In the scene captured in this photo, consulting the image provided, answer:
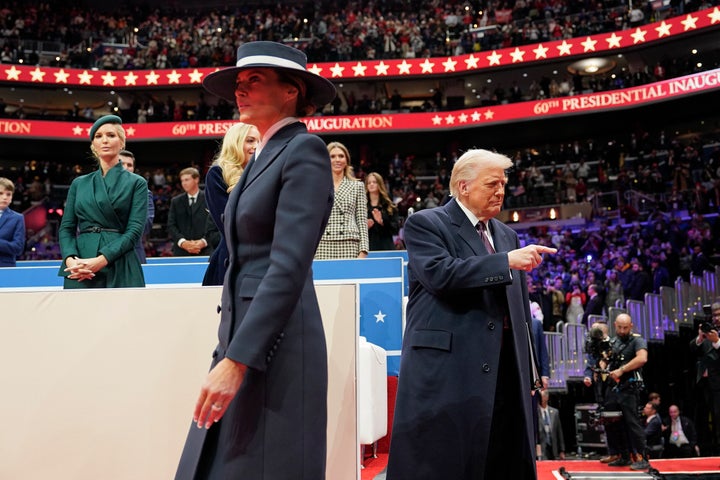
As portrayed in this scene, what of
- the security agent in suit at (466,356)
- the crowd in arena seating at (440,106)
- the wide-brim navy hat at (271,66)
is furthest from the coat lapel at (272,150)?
the crowd in arena seating at (440,106)

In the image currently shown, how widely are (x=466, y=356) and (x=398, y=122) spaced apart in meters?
23.1

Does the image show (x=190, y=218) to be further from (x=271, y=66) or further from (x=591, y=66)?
(x=591, y=66)

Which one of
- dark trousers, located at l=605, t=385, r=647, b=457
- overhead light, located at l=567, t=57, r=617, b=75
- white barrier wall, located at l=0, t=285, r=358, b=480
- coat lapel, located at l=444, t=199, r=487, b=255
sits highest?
overhead light, located at l=567, t=57, r=617, b=75

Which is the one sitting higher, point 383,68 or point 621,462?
point 383,68

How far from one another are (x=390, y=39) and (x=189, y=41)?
7.39 m

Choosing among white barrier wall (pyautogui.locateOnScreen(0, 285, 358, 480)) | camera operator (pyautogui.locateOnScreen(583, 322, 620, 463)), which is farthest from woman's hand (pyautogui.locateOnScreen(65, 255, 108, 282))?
camera operator (pyautogui.locateOnScreen(583, 322, 620, 463))

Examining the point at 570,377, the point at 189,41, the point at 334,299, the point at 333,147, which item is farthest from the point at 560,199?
the point at 334,299

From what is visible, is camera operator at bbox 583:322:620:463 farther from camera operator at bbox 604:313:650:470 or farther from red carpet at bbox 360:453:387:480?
red carpet at bbox 360:453:387:480

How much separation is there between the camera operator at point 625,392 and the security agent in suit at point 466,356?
5.32 meters

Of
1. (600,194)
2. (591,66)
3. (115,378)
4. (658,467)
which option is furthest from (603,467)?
(591,66)

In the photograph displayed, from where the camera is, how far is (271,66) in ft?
6.59

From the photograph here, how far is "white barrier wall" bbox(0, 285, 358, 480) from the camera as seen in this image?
3.01 metres

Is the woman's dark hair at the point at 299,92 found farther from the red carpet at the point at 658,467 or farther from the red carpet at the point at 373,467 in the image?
the red carpet at the point at 658,467

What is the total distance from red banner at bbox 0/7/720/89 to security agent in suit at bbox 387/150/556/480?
21204 millimetres
